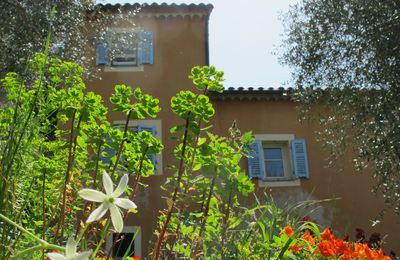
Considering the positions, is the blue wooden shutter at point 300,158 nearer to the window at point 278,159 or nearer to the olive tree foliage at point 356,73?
the window at point 278,159

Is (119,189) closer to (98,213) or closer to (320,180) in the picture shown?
(98,213)

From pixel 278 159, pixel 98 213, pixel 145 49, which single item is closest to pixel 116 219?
pixel 98 213

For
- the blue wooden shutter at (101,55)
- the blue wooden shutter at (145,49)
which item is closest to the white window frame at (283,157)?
the blue wooden shutter at (145,49)

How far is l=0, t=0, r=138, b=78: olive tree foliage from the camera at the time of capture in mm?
9641

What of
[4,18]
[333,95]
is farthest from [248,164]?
[4,18]

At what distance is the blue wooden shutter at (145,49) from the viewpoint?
14625mm

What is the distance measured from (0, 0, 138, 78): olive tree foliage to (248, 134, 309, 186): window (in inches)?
213

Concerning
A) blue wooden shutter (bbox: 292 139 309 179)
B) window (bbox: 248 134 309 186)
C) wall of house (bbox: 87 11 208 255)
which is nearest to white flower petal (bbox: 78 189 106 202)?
wall of house (bbox: 87 11 208 255)

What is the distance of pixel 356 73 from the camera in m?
10.0

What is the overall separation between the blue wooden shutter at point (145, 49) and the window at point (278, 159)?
12.6ft

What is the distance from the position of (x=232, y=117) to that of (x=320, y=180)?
9.78 ft

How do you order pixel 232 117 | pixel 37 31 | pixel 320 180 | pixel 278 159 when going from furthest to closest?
pixel 278 159 < pixel 232 117 < pixel 320 180 < pixel 37 31

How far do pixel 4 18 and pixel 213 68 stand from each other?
8.71 m

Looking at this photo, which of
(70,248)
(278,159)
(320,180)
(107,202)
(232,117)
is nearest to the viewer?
(70,248)
